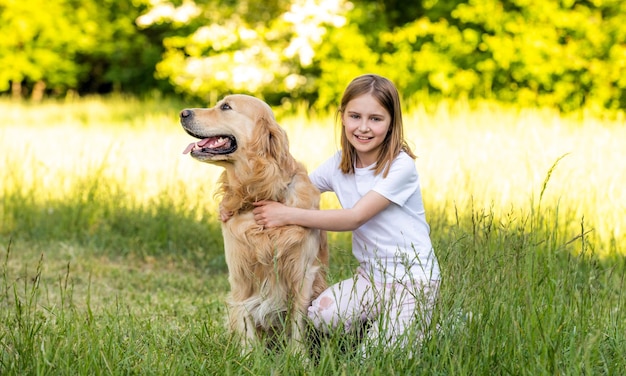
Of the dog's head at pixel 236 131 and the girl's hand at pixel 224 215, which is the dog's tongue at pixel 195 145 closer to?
the dog's head at pixel 236 131

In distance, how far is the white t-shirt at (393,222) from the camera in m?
3.44

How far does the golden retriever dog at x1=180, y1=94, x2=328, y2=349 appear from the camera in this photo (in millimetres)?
3393

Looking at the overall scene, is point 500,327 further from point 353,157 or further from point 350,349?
point 353,157

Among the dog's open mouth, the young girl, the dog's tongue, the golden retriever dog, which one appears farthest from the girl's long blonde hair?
the dog's tongue

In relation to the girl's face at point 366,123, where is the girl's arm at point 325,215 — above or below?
below

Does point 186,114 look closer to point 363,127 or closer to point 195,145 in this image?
point 195,145

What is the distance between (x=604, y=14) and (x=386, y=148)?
9.51 meters

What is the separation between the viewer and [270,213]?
3.40m

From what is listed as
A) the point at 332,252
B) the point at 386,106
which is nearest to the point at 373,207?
the point at 386,106

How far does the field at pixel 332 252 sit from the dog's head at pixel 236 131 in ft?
1.00

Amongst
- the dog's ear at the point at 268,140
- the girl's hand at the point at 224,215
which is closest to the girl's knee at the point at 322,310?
the girl's hand at the point at 224,215

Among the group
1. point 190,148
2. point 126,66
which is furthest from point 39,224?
point 126,66

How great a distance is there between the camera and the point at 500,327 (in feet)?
9.00

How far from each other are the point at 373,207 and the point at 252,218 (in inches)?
21.4
